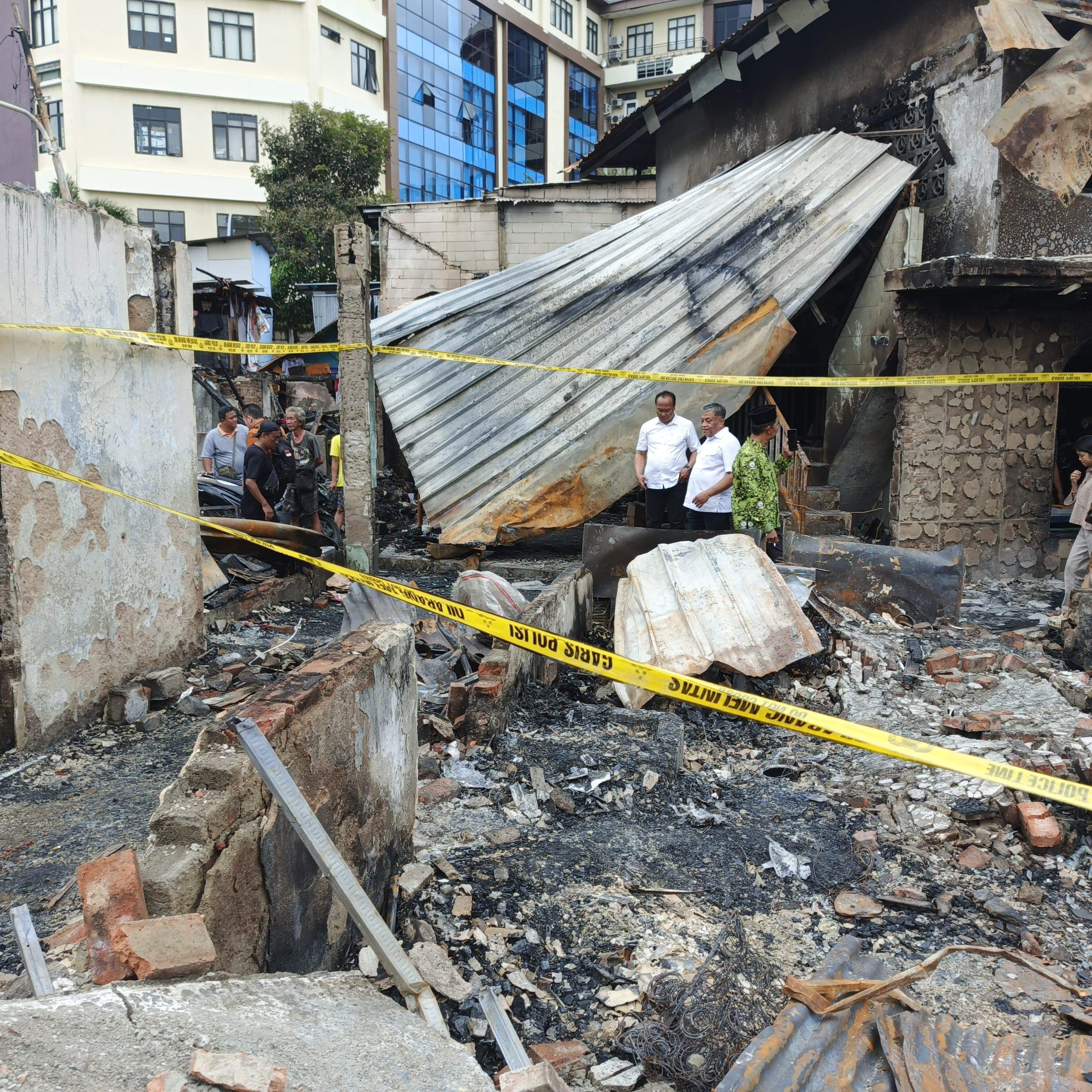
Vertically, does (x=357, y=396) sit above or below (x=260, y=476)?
above

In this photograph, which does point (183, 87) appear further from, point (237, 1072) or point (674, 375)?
point (237, 1072)

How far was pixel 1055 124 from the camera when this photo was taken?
7.77 m

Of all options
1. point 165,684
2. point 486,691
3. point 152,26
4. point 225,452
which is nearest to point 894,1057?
point 486,691

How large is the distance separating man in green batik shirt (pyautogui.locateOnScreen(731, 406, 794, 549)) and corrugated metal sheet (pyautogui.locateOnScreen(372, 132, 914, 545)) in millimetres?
1339

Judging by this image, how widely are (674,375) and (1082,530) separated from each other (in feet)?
11.1

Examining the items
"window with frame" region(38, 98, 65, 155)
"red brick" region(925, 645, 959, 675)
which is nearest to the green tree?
"window with frame" region(38, 98, 65, 155)

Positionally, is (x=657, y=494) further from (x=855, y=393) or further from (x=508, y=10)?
(x=508, y=10)

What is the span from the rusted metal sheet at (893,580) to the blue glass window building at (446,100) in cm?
3021

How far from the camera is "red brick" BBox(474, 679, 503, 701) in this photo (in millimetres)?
4727

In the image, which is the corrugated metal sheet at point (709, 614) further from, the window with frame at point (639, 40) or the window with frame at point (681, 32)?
the window with frame at point (639, 40)

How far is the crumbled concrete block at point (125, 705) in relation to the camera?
17.3ft

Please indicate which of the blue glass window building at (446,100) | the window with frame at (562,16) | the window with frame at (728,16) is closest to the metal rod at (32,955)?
the blue glass window building at (446,100)

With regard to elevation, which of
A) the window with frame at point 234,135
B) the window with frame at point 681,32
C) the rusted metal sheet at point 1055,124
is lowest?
the rusted metal sheet at point 1055,124

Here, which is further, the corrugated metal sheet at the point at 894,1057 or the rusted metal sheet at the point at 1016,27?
the rusted metal sheet at the point at 1016,27
